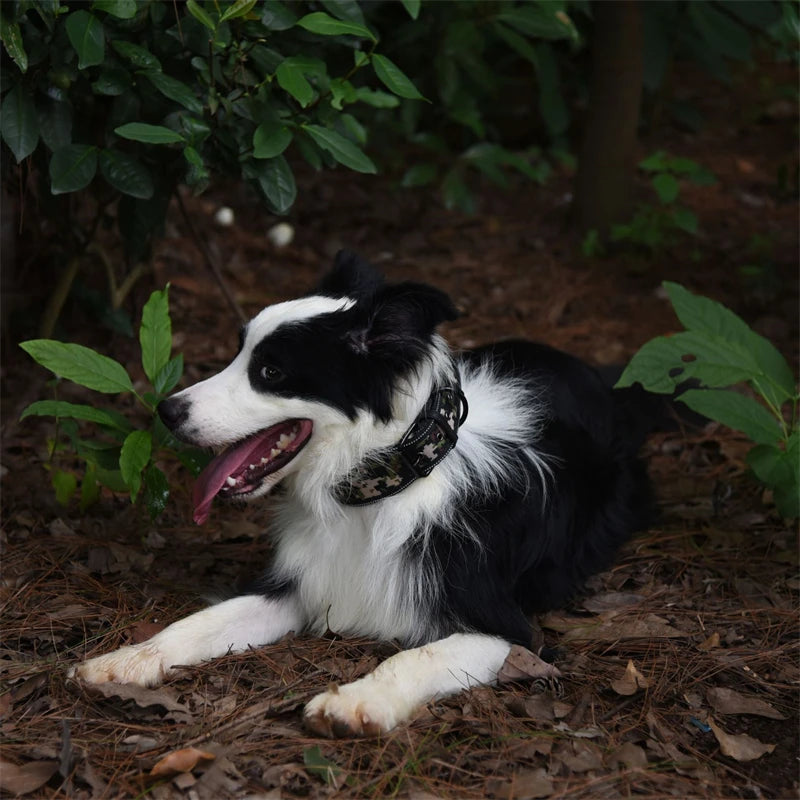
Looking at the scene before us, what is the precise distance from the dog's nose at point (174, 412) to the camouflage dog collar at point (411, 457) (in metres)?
0.48

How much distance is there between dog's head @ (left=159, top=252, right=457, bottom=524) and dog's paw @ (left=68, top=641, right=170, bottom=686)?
1.53 feet

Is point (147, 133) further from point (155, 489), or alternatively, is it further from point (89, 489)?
point (89, 489)

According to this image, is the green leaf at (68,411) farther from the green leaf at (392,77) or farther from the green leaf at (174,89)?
the green leaf at (392,77)

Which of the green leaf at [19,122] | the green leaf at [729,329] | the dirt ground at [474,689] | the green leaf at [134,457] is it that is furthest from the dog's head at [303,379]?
the green leaf at [729,329]

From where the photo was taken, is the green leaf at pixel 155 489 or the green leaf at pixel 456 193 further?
the green leaf at pixel 456 193

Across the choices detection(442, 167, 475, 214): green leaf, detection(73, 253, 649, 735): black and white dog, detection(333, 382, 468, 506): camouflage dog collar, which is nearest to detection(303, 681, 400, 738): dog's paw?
detection(73, 253, 649, 735): black and white dog

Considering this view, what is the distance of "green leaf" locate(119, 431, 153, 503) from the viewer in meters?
3.16

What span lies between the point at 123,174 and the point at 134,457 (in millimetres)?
1001

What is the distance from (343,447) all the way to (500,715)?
0.83 m

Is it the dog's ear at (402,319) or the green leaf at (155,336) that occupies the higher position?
the dog's ear at (402,319)

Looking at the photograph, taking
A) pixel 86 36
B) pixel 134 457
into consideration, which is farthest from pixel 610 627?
pixel 86 36

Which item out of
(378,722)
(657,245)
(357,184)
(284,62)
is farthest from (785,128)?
(378,722)

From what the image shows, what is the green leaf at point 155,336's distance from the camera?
10.9 ft

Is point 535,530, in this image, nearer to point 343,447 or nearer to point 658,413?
point 343,447
